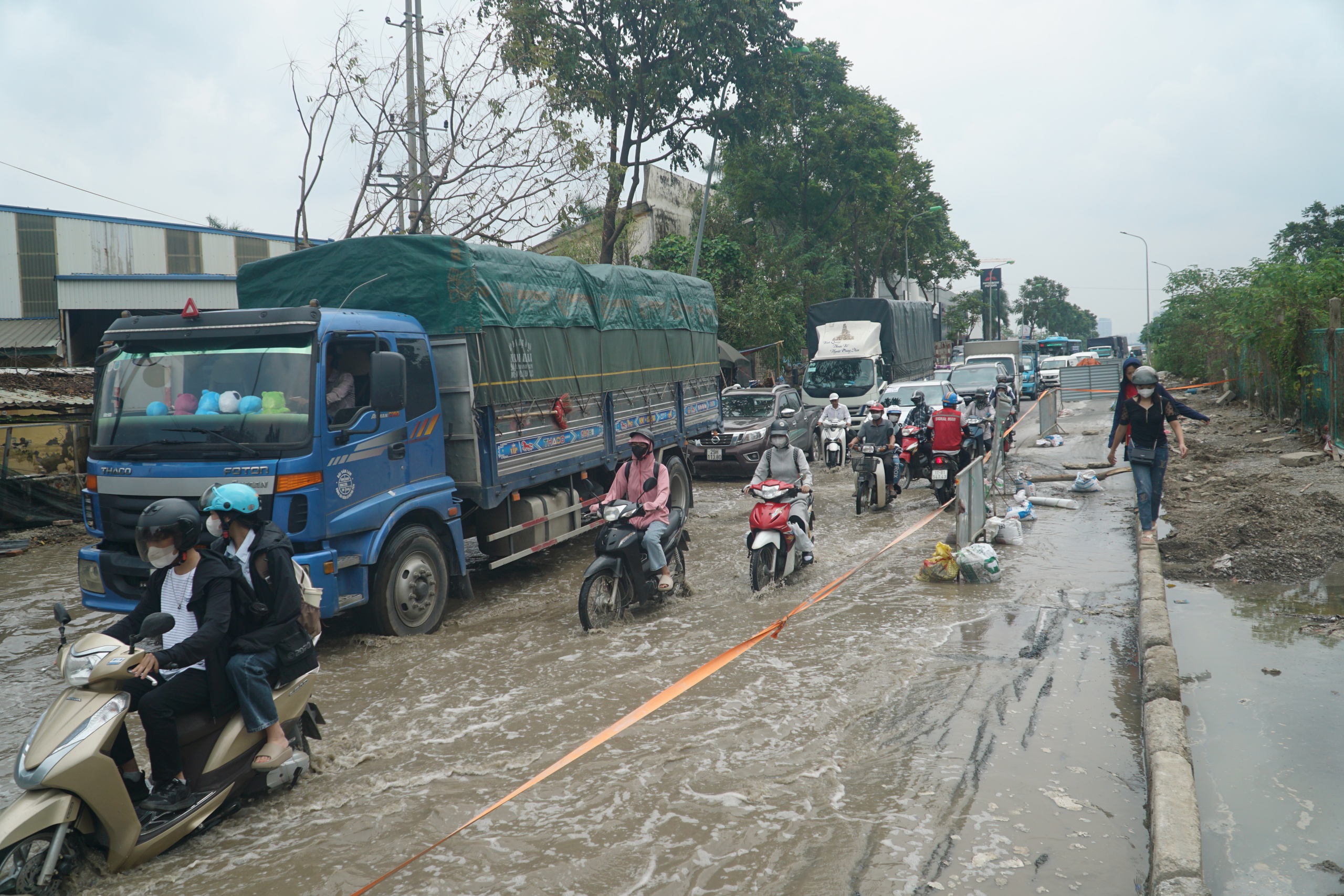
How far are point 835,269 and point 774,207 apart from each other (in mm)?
3656

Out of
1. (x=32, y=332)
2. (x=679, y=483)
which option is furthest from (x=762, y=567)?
(x=32, y=332)

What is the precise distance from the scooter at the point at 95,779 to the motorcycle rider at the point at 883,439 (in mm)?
10139

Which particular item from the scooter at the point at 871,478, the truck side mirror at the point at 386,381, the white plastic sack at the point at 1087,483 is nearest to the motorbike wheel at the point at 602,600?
the truck side mirror at the point at 386,381

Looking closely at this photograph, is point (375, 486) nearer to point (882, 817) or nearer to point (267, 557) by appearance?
point (267, 557)

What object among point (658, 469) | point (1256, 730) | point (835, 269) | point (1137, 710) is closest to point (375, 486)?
point (658, 469)

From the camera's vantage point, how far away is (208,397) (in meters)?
6.25

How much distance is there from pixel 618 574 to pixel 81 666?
14.6ft

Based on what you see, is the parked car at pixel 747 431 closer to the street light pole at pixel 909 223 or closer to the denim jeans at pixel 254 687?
the denim jeans at pixel 254 687

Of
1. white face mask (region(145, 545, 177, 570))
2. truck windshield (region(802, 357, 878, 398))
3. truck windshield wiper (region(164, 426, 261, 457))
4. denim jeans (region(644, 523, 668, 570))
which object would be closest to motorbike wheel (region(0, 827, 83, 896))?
white face mask (region(145, 545, 177, 570))

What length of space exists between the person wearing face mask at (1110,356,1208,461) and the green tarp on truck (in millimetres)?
5510

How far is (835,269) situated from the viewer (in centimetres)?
3644

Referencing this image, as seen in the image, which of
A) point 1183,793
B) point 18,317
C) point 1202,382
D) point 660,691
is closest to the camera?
point 1183,793

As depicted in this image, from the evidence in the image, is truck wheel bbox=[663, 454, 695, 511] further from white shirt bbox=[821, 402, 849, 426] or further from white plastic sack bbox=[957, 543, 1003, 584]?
white shirt bbox=[821, 402, 849, 426]

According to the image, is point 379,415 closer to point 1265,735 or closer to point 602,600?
point 602,600
